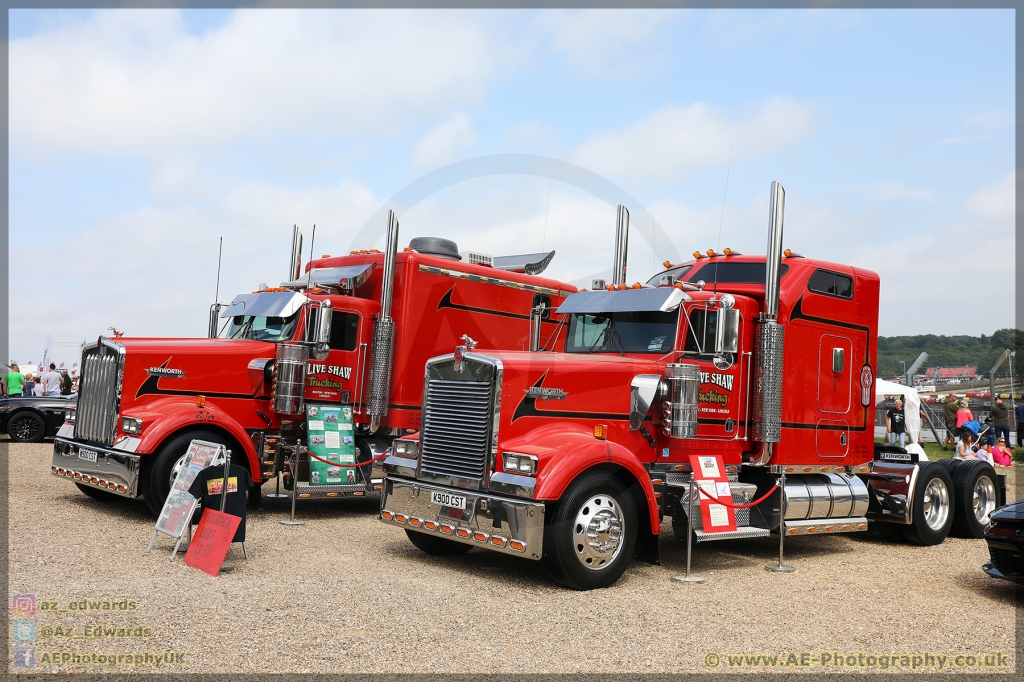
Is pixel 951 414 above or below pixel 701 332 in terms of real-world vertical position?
below

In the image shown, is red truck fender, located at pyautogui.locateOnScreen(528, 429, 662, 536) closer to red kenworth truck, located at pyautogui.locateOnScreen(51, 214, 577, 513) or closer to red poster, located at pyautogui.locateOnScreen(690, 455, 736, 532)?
red poster, located at pyautogui.locateOnScreen(690, 455, 736, 532)

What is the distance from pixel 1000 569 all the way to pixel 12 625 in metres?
7.68

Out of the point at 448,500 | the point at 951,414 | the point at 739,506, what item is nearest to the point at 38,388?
the point at 448,500

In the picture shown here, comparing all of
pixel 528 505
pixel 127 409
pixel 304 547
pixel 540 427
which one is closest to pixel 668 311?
pixel 540 427

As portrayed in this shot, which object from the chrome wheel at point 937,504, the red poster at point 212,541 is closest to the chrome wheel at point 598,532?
the red poster at point 212,541

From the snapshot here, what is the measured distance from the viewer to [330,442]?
10844 mm

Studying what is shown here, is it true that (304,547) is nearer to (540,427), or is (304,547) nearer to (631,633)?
(540,427)

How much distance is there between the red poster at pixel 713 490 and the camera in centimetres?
821

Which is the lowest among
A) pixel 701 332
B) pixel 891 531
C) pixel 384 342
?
pixel 891 531

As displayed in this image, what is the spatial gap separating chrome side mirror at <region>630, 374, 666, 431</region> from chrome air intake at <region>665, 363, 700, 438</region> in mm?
146

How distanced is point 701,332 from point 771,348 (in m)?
0.81

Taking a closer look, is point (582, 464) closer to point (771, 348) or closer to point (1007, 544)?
point (771, 348)

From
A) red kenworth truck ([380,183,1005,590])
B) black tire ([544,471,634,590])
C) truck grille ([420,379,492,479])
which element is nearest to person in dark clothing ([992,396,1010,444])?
red kenworth truck ([380,183,1005,590])

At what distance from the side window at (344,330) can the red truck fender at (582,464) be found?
176 inches
